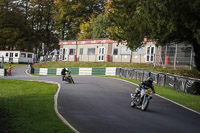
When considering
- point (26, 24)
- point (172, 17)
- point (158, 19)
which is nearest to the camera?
point (172, 17)

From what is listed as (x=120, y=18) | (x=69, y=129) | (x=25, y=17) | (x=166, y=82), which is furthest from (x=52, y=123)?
(x=25, y=17)

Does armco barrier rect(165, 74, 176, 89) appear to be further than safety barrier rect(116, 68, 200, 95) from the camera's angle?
Yes

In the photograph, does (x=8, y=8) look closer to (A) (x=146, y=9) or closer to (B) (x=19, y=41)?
(B) (x=19, y=41)

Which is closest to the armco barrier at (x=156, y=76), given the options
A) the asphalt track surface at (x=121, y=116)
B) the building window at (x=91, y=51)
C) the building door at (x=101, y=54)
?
the asphalt track surface at (x=121, y=116)

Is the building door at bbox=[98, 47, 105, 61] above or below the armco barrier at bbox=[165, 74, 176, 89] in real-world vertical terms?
above

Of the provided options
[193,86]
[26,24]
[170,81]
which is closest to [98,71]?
[170,81]

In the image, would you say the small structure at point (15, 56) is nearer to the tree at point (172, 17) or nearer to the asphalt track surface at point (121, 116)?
the tree at point (172, 17)

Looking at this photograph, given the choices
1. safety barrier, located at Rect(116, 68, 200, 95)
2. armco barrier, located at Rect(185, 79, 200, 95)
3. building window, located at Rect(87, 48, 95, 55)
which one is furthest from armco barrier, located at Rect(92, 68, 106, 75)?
armco barrier, located at Rect(185, 79, 200, 95)

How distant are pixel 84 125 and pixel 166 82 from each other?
594 inches

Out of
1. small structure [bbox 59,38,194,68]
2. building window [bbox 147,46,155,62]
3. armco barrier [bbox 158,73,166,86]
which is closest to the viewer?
armco barrier [bbox 158,73,166,86]

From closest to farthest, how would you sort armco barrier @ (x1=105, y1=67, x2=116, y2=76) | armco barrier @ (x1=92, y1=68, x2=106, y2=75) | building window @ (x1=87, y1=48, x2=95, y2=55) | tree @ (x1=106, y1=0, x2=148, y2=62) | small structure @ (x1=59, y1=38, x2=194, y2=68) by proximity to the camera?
1. tree @ (x1=106, y1=0, x2=148, y2=62)
2. small structure @ (x1=59, y1=38, x2=194, y2=68)
3. armco barrier @ (x1=105, y1=67, x2=116, y2=76)
4. armco barrier @ (x1=92, y1=68, x2=106, y2=75)
5. building window @ (x1=87, y1=48, x2=95, y2=55)

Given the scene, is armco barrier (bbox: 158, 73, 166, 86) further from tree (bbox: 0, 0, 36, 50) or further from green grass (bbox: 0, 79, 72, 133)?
tree (bbox: 0, 0, 36, 50)

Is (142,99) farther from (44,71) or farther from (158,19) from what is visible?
(44,71)

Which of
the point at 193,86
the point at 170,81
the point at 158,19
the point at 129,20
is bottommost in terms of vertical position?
the point at 193,86
